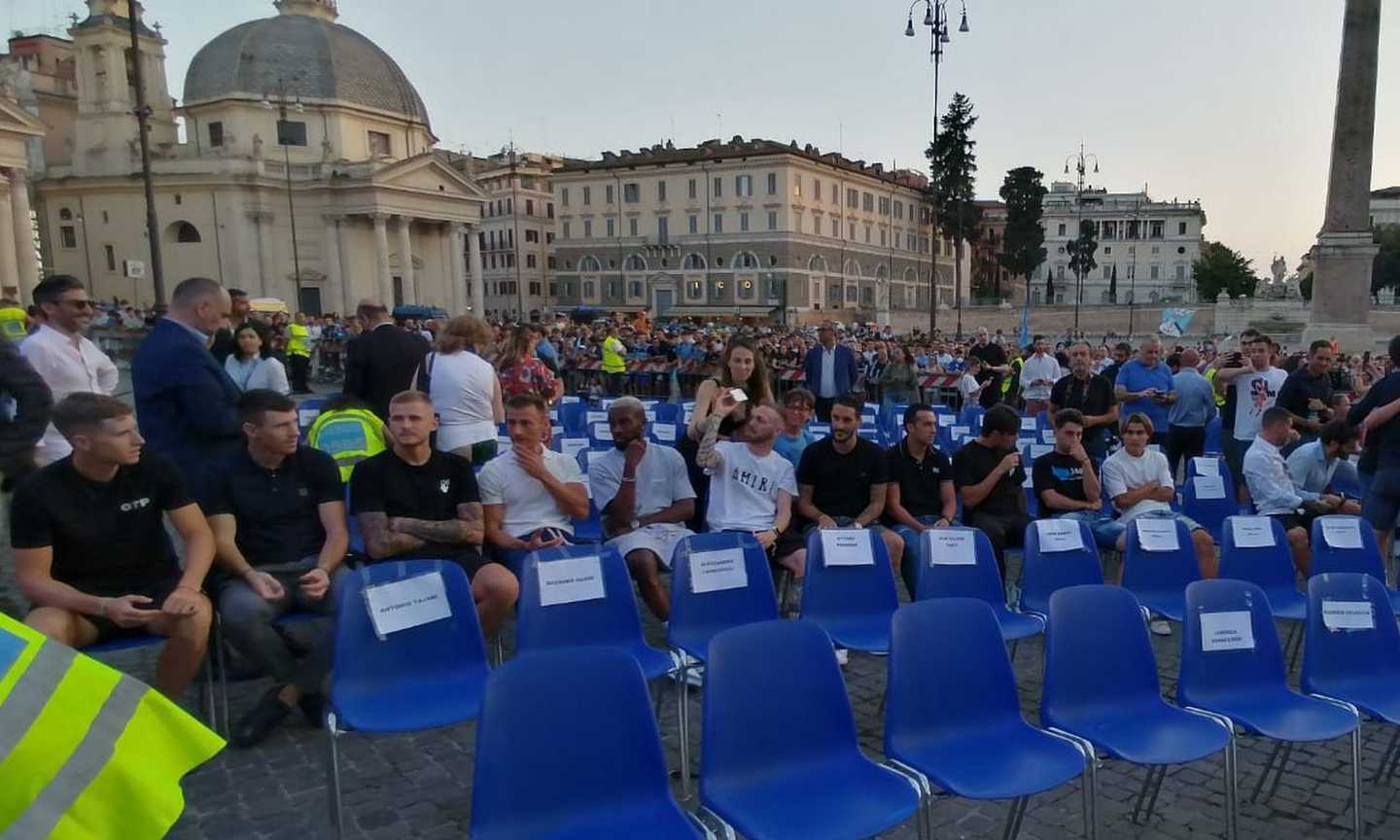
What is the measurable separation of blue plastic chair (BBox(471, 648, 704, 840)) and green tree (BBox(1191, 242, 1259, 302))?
87756 millimetres

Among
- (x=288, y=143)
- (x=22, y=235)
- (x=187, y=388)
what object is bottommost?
(x=187, y=388)

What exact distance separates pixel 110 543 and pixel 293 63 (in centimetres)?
6026

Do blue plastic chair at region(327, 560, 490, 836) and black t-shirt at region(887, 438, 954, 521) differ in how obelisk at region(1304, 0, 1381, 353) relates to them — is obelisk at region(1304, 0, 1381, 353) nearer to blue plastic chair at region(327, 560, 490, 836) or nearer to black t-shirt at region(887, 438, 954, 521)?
black t-shirt at region(887, 438, 954, 521)

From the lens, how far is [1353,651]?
3.45 meters

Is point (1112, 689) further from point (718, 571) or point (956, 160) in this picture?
point (956, 160)

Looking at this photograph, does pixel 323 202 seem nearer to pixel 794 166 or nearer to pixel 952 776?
pixel 794 166

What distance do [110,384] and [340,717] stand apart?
3.47m

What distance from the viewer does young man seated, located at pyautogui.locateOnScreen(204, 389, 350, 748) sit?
3570mm

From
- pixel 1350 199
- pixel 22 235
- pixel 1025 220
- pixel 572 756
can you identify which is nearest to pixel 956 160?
pixel 1025 220

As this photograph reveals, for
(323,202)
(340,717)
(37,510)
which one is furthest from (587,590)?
(323,202)

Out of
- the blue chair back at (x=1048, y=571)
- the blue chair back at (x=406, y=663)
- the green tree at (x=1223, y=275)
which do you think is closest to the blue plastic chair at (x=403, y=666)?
the blue chair back at (x=406, y=663)

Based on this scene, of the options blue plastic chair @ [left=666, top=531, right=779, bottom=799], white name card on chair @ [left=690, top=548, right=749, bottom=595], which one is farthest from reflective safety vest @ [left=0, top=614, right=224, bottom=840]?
white name card on chair @ [left=690, top=548, right=749, bottom=595]

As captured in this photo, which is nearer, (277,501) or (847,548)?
(277,501)

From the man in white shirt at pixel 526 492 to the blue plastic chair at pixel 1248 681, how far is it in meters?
2.87
